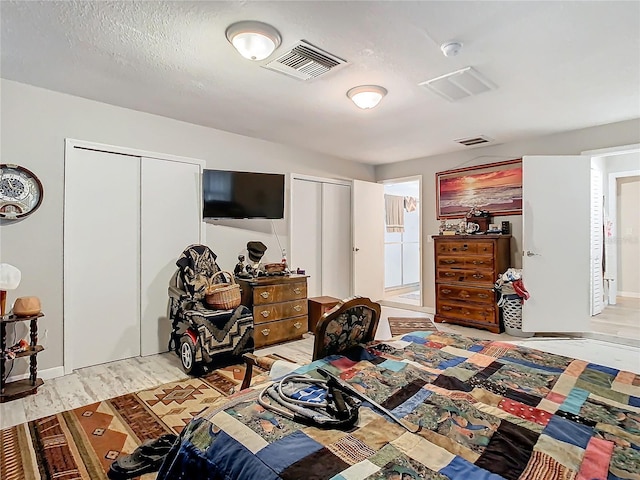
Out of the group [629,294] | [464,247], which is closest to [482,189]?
[464,247]

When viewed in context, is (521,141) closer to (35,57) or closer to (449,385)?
(449,385)

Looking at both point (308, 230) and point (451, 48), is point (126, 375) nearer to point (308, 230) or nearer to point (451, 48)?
point (308, 230)

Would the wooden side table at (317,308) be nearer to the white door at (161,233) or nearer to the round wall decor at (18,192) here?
the white door at (161,233)

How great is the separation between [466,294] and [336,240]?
2133 millimetres

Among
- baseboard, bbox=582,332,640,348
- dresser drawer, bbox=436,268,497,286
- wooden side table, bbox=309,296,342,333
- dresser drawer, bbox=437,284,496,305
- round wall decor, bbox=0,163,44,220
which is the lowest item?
baseboard, bbox=582,332,640,348

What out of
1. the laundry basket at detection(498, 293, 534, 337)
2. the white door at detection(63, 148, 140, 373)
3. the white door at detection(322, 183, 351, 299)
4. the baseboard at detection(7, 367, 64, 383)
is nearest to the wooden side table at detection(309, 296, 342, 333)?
the white door at detection(322, 183, 351, 299)

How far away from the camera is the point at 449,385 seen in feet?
4.61

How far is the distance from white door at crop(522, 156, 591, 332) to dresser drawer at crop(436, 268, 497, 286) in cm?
40

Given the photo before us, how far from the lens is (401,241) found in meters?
8.09

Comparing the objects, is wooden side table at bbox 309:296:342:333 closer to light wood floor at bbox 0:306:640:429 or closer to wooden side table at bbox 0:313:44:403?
light wood floor at bbox 0:306:640:429

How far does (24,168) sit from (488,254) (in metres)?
5.00

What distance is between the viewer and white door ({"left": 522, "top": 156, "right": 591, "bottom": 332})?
165 inches

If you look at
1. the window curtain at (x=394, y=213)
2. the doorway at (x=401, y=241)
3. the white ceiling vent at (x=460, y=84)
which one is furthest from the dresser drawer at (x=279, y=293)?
the window curtain at (x=394, y=213)

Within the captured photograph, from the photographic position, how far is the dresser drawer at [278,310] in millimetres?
3816
